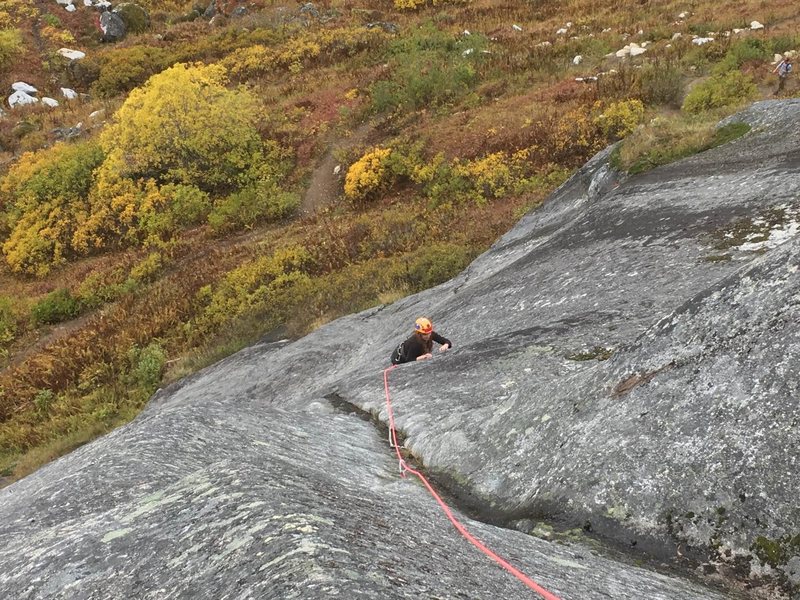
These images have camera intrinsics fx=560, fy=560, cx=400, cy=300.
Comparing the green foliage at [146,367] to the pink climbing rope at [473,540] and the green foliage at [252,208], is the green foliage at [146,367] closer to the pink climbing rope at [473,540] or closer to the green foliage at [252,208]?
the green foliage at [252,208]

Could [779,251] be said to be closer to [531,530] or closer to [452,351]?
[531,530]

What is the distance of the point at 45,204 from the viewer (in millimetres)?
36375

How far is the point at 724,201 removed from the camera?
10141 mm

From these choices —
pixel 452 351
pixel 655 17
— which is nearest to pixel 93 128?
pixel 655 17

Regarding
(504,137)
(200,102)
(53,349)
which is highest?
(200,102)

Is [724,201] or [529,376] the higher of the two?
[724,201]

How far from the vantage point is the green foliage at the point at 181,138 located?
34875mm

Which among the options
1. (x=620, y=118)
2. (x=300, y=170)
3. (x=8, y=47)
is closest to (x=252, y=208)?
(x=300, y=170)

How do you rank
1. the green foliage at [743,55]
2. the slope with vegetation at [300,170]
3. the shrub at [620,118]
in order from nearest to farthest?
1. the slope with vegetation at [300,170]
2. the shrub at [620,118]
3. the green foliage at [743,55]

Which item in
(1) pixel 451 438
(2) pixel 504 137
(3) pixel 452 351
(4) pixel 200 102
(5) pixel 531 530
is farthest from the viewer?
(4) pixel 200 102

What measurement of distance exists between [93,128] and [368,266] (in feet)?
121

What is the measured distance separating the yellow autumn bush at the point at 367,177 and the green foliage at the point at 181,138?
27.2 feet

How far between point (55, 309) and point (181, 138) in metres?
13.5

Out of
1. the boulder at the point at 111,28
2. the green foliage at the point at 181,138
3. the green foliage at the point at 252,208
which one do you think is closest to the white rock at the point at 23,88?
the boulder at the point at 111,28
